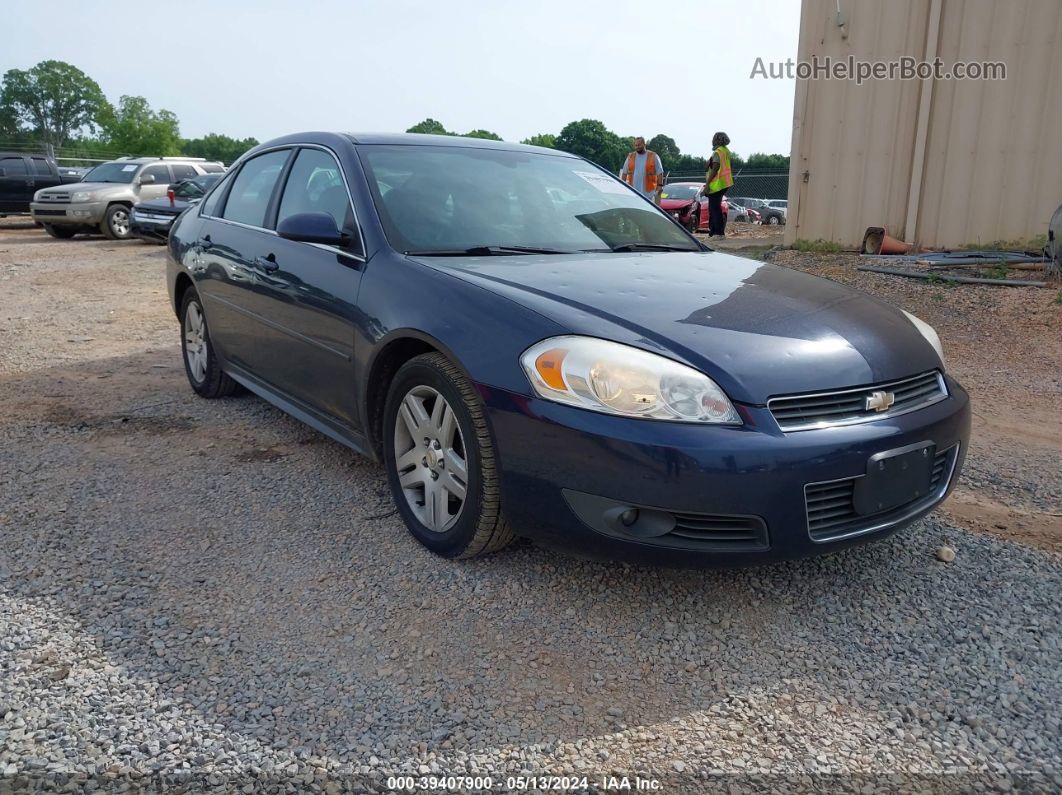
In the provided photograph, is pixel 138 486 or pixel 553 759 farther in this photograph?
pixel 138 486

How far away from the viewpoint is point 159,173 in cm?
1723

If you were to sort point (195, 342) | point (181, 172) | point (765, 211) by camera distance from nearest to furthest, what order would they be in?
point (195, 342)
point (181, 172)
point (765, 211)

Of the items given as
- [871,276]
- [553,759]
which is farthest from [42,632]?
[871,276]

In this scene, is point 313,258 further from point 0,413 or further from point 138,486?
point 0,413

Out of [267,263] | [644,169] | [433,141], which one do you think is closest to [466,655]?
[267,263]

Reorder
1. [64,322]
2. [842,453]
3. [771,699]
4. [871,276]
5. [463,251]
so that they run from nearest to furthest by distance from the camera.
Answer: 1. [771,699]
2. [842,453]
3. [463,251]
4. [64,322]
5. [871,276]

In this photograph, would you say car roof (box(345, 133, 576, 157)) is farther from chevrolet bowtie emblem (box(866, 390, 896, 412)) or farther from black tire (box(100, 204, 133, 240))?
black tire (box(100, 204, 133, 240))

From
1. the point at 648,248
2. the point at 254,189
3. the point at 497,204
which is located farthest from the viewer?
the point at 254,189

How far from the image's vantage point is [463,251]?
331cm

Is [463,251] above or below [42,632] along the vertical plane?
above

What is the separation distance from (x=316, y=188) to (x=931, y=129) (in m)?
7.77

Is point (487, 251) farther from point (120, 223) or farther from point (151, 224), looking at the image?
point (120, 223)

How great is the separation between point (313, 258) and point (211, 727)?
2.07 m

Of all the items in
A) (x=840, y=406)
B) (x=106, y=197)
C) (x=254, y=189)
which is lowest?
(x=840, y=406)
